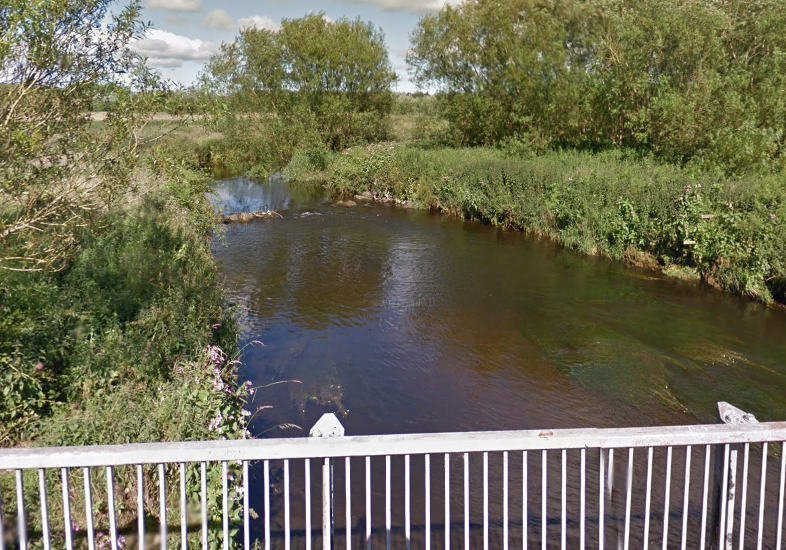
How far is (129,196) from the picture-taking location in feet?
47.5

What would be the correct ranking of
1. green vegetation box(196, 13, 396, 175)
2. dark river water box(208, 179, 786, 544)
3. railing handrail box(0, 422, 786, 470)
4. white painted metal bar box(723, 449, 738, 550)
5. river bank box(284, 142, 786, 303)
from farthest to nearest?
green vegetation box(196, 13, 396, 175)
river bank box(284, 142, 786, 303)
dark river water box(208, 179, 786, 544)
white painted metal bar box(723, 449, 738, 550)
railing handrail box(0, 422, 786, 470)

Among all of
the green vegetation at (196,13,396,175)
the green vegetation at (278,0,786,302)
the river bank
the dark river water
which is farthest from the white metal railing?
the green vegetation at (196,13,396,175)

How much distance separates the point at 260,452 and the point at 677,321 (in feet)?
38.3

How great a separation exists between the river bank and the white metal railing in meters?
6.74

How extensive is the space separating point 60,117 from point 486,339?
27.2ft

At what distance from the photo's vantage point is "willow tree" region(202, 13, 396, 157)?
38031mm

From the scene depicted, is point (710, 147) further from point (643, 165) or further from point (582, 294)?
point (582, 294)

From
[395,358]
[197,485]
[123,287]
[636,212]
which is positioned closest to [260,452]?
[197,485]

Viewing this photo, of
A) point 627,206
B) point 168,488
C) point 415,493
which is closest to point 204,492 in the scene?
point 168,488

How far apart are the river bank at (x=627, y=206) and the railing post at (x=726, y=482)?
1107 centimetres

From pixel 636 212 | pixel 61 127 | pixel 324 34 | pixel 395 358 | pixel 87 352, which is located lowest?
pixel 395 358

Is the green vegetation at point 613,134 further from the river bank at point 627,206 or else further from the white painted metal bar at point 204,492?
the white painted metal bar at point 204,492

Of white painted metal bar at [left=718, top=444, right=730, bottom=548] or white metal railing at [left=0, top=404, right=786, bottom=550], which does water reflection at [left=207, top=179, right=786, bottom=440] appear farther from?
white painted metal bar at [left=718, top=444, right=730, bottom=548]

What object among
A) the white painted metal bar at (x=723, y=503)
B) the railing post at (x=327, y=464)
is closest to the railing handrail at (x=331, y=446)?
the railing post at (x=327, y=464)
